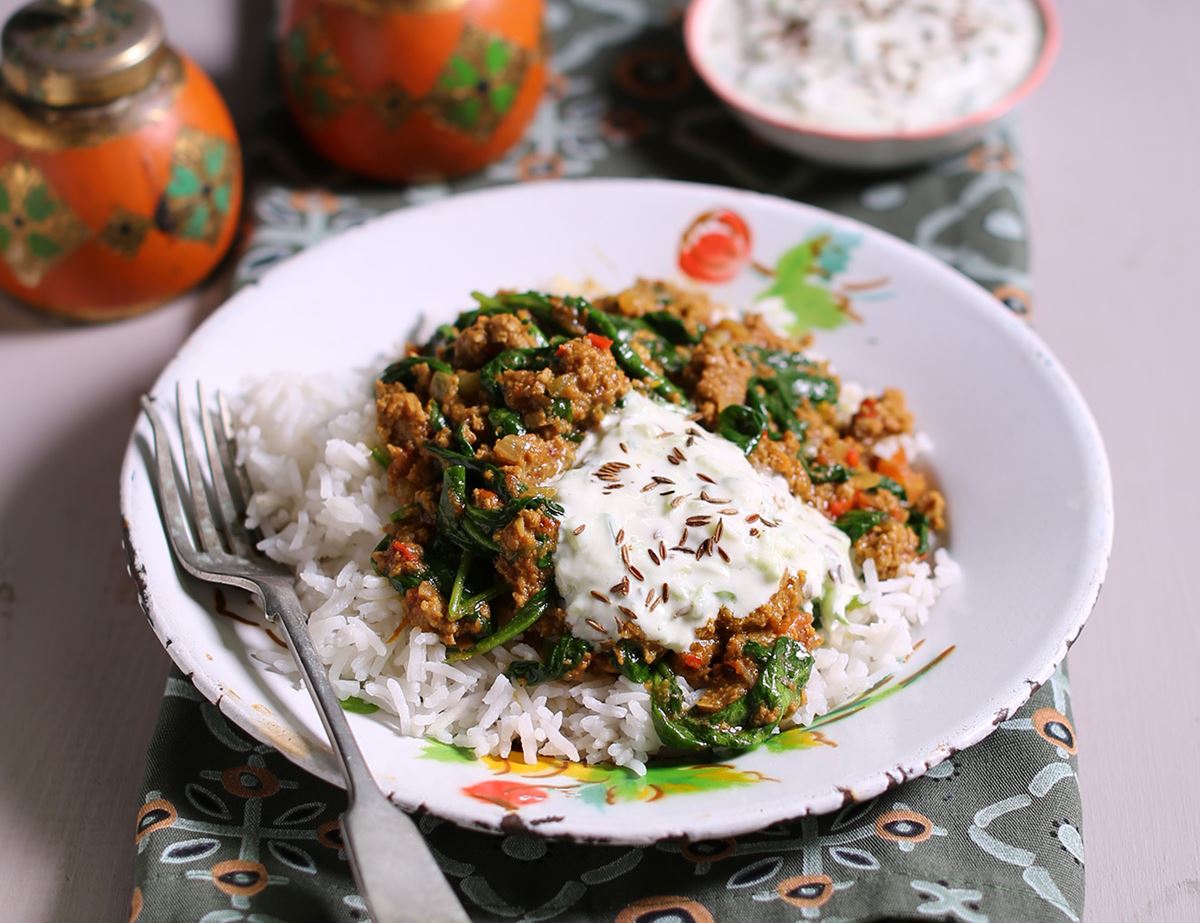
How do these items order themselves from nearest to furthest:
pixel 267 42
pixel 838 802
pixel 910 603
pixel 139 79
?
pixel 838 802
pixel 910 603
pixel 139 79
pixel 267 42

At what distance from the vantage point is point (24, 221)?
4812 millimetres

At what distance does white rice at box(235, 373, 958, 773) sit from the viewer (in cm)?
342

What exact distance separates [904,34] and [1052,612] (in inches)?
135

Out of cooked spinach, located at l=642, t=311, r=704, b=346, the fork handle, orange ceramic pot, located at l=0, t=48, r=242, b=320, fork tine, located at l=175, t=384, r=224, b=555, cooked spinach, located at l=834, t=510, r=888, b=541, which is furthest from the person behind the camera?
orange ceramic pot, located at l=0, t=48, r=242, b=320

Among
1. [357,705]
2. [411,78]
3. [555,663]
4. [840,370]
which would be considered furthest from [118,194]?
[840,370]

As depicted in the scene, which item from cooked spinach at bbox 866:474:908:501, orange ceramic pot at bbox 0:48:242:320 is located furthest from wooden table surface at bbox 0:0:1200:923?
cooked spinach at bbox 866:474:908:501

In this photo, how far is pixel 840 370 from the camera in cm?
459

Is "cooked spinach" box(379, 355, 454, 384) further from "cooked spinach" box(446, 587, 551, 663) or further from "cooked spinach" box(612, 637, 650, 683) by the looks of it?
"cooked spinach" box(612, 637, 650, 683)

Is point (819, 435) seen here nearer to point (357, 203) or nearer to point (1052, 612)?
point (1052, 612)

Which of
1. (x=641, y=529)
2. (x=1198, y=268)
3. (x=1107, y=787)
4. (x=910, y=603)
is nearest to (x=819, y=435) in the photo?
(x=910, y=603)

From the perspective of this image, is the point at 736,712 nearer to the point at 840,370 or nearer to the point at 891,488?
the point at 891,488

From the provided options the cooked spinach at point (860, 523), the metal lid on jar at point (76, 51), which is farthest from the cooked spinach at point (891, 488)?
the metal lid on jar at point (76, 51)

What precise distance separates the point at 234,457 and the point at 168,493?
1.14ft

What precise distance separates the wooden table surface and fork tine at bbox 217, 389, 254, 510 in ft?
1.99
